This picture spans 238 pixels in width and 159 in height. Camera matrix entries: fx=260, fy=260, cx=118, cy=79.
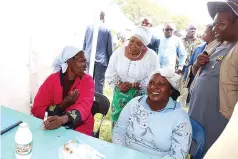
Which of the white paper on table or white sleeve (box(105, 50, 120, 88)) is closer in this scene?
the white paper on table

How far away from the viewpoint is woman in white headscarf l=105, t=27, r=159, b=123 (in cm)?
285

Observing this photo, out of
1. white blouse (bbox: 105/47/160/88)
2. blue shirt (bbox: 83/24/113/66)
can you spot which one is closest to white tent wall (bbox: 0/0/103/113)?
blue shirt (bbox: 83/24/113/66)

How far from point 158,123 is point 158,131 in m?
0.06

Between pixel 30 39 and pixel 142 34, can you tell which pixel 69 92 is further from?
pixel 30 39

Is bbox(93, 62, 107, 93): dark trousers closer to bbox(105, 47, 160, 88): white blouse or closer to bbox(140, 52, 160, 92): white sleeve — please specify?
bbox(105, 47, 160, 88): white blouse

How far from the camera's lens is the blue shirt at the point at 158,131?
183 cm

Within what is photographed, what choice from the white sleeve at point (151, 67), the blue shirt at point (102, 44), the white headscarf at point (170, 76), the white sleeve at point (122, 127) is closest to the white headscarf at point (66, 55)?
the white sleeve at point (122, 127)

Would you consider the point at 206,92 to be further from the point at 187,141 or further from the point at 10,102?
the point at 10,102

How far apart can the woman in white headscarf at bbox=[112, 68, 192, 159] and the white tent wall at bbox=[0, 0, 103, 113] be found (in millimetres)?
1656

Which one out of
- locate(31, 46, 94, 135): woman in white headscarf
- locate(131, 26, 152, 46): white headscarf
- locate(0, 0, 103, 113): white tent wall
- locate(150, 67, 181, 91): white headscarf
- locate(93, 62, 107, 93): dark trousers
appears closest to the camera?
locate(150, 67, 181, 91): white headscarf

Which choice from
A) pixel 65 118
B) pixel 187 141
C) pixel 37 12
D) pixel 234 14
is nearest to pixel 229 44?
pixel 234 14

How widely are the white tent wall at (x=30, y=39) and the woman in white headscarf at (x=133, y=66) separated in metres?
1.04

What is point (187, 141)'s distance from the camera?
5.97 feet

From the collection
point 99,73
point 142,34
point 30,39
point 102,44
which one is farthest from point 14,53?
point 99,73
